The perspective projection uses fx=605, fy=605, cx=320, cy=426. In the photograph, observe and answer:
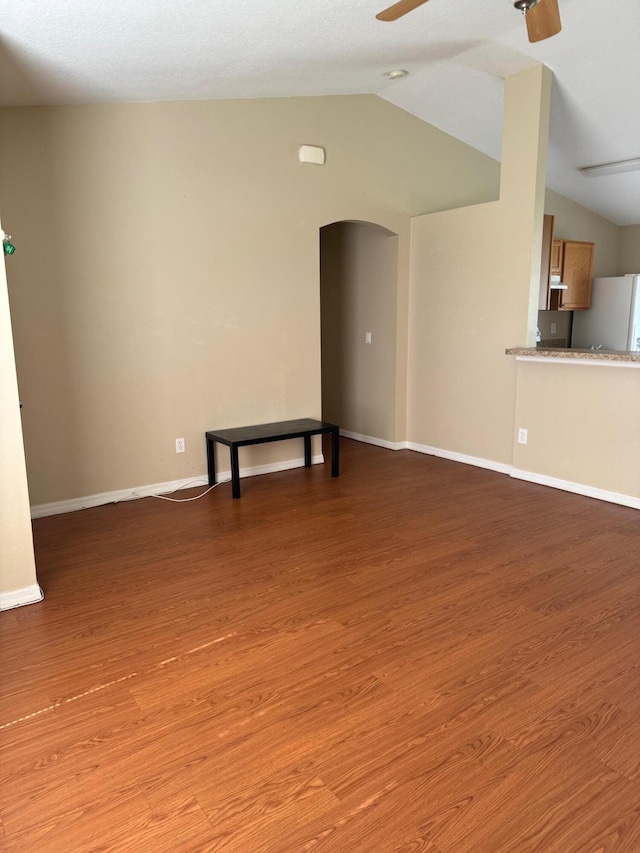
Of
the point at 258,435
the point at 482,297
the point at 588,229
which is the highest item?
the point at 588,229

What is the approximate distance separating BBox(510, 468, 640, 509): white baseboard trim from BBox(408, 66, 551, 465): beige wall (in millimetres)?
290

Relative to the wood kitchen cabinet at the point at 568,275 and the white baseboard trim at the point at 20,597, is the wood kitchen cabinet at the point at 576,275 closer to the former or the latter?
the wood kitchen cabinet at the point at 568,275

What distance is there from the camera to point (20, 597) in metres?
2.88

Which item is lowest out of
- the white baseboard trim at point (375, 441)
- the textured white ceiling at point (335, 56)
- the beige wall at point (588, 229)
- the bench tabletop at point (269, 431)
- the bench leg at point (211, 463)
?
the white baseboard trim at point (375, 441)

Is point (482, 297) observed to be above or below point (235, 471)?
above

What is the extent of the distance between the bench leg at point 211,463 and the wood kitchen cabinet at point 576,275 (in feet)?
13.9

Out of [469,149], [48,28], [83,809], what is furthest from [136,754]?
[469,149]

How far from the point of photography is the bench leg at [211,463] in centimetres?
465

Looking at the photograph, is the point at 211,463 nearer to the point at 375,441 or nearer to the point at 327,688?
the point at 375,441

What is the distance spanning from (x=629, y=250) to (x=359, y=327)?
3.87 meters

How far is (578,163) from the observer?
5789 millimetres

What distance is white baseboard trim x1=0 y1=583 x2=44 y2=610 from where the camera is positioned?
2840 millimetres

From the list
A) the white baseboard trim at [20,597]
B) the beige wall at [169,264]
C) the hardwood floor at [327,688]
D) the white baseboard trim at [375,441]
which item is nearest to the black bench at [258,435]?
the beige wall at [169,264]

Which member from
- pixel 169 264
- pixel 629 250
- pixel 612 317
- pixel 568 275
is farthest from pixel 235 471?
pixel 629 250
